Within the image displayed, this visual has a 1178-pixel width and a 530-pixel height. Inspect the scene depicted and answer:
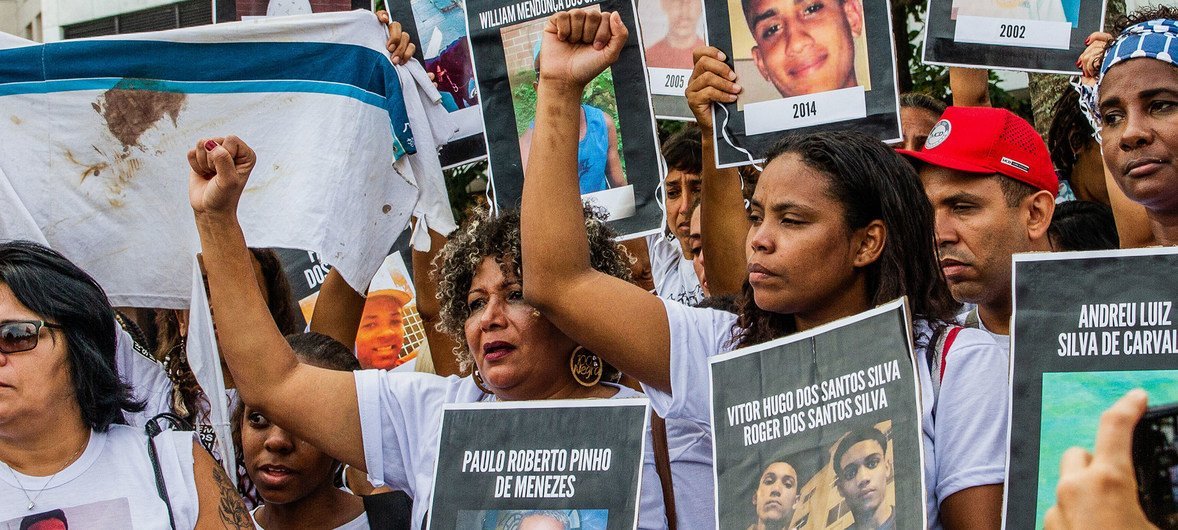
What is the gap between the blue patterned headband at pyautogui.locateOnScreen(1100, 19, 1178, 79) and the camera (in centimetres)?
308

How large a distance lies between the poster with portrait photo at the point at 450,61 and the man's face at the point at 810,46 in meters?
1.26

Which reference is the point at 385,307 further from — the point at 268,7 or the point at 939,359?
the point at 939,359

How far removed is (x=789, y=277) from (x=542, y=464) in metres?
0.64

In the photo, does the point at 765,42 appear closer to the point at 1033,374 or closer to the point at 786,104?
the point at 786,104

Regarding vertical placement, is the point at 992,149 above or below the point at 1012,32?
below

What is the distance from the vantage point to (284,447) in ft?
13.5

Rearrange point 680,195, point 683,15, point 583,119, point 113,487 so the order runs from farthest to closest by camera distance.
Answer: point 680,195 < point 683,15 < point 583,119 < point 113,487

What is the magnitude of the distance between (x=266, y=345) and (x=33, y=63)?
4.90ft

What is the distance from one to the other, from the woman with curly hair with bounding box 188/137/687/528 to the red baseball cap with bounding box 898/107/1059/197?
978 mm

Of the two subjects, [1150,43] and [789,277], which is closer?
[789,277]

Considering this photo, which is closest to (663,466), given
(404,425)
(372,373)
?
(404,425)

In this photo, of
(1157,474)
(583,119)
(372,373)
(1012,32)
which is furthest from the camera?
(1012,32)

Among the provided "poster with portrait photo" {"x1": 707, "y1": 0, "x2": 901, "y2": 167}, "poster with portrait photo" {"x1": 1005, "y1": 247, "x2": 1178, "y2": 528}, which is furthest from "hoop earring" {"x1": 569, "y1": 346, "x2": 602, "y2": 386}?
"poster with portrait photo" {"x1": 1005, "y1": 247, "x2": 1178, "y2": 528}

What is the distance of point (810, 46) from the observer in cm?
409
